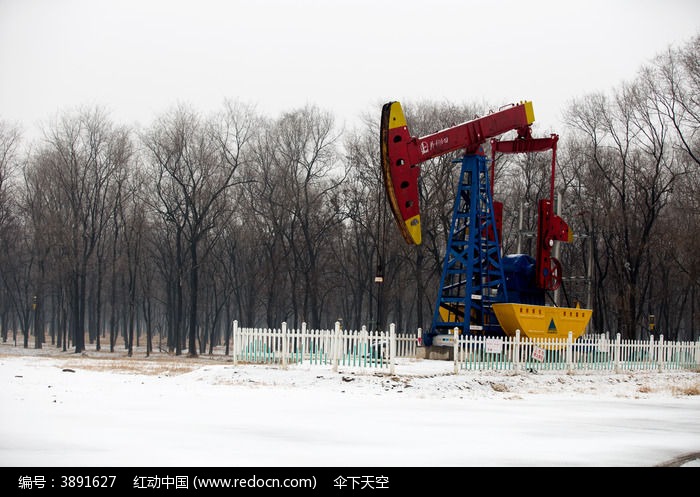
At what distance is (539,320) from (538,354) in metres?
2.30

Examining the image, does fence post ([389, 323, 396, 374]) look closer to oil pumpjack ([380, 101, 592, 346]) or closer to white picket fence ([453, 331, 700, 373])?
white picket fence ([453, 331, 700, 373])

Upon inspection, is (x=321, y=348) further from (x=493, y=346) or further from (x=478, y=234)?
(x=478, y=234)

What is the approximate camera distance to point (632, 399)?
23.6m

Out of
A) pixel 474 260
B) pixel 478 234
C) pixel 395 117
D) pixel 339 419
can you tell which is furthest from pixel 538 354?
pixel 339 419

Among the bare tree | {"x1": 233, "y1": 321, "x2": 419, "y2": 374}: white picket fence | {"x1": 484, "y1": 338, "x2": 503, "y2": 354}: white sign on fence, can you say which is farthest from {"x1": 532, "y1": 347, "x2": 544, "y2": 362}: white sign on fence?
A: the bare tree

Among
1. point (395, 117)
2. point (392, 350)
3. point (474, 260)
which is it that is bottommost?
point (392, 350)

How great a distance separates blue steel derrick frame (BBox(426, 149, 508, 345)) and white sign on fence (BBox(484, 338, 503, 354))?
255cm

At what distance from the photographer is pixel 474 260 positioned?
30.0 metres

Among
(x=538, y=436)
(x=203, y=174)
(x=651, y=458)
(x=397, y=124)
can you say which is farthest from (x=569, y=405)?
(x=203, y=174)

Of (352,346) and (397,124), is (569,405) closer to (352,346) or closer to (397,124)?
(352,346)

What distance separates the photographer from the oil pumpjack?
91.5ft

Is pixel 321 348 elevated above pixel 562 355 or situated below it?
above

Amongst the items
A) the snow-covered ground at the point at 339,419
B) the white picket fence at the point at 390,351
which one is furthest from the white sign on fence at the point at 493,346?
the snow-covered ground at the point at 339,419

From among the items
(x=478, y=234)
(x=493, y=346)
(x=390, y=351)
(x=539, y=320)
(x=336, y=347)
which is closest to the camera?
(x=390, y=351)
